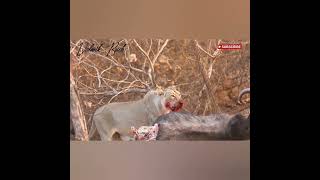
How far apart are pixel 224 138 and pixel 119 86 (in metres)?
0.62

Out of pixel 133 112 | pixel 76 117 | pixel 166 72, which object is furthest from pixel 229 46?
pixel 76 117

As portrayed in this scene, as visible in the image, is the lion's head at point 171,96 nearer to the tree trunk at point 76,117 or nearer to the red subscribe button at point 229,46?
the red subscribe button at point 229,46

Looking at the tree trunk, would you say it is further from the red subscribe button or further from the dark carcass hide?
the red subscribe button

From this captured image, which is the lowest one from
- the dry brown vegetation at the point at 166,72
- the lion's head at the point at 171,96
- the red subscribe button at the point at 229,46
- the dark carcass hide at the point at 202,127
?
the dark carcass hide at the point at 202,127

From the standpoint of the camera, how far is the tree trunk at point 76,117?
2.20 metres

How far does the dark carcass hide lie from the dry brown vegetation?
0.14 feet

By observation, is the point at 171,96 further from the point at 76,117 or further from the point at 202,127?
the point at 76,117

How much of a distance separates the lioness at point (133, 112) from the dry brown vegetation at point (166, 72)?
3cm

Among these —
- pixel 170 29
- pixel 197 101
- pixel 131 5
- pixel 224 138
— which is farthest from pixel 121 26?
pixel 224 138

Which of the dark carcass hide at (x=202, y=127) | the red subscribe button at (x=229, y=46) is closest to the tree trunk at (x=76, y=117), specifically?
the dark carcass hide at (x=202, y=127)

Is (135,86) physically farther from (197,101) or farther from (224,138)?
(224,138)

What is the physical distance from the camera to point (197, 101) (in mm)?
2229

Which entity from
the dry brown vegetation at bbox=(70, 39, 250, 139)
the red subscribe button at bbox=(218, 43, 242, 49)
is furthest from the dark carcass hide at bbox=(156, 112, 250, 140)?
the red subscribe button at bbox=(218, 43, 242, 49)

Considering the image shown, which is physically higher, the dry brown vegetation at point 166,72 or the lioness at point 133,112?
the dry brown vegetation at point 166,72
